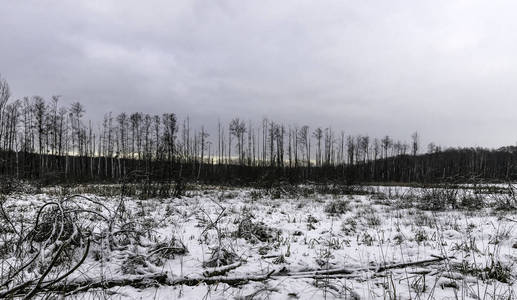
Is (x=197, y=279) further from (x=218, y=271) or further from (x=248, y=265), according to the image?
(x=248, y=265)

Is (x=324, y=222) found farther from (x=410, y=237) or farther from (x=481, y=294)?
(x=481, y=294)

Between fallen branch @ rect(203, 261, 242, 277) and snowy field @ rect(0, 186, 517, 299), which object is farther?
fallen branch @ rect(203, 261, 242, 277)

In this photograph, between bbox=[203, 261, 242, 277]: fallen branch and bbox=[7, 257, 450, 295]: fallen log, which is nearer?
bbox=[7, 257, 450, 295]: fallen log

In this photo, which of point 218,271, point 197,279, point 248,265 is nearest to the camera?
point 197,279

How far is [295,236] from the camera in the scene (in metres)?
5.53

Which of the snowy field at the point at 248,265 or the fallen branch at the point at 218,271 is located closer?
the snowy field at the point at 248,265

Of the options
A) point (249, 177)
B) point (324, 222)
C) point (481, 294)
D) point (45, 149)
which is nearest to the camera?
point (481, 294)

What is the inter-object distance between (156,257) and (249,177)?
24.4 metres

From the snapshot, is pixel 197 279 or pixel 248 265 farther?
pixel 248 265

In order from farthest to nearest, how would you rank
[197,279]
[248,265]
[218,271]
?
1. [248,265]
2. [218,271]
3. [197,279]

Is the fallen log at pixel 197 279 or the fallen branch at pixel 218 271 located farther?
the fallen branch at pixel 218 271

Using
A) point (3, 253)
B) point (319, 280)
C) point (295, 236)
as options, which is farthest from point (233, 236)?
point (3, 253)

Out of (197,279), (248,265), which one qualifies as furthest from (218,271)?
(248,265)

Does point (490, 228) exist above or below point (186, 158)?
below
